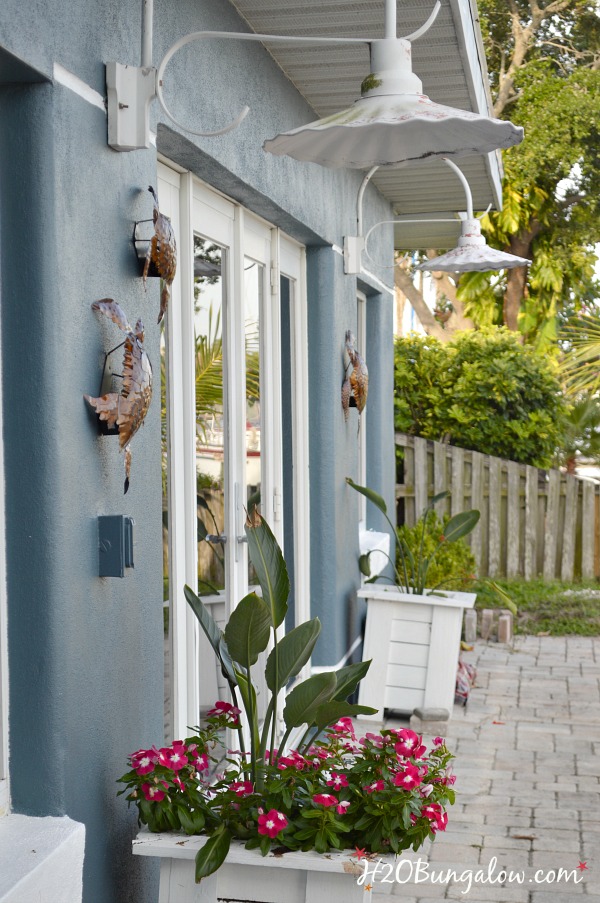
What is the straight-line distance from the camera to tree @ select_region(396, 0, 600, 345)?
13477 millimetres

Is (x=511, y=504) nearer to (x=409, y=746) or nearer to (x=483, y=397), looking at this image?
(x=483, y=397)

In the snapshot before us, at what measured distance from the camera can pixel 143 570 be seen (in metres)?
3.03

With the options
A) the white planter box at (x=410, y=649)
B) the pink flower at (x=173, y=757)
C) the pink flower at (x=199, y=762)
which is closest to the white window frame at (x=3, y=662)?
the pink flower at (x=173, y=757)

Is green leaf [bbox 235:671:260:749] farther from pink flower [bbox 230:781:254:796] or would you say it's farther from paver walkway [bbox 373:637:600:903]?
paver walkway [bbox 373:637:600:903]

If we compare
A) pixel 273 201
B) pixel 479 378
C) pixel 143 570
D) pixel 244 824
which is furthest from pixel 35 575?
pixel 479 378

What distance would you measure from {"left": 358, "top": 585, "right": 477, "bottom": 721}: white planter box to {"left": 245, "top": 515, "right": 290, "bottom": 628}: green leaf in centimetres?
317

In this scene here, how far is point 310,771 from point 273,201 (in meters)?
2.55

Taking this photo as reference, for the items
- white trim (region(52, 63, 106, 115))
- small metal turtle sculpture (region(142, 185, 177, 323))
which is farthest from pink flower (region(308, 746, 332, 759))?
white trim (region(52, 63, 106, 115))

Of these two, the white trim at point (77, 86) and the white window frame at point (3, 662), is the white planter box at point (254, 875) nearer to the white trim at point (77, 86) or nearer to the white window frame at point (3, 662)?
the white window frame at point (3, 662)

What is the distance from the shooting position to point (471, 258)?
16.5 feet

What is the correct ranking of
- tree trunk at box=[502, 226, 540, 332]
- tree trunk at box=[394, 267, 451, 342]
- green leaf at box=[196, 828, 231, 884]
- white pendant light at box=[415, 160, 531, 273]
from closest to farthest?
green leaf at box=[196, 828, 231, 884], white pendant light at box=[415, 160, 531, 273], tree trunk at box=[502, 226, 540, 332], tree trunk at box=[394, 267, 451, 342]

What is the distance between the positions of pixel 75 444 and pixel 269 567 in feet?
2.42

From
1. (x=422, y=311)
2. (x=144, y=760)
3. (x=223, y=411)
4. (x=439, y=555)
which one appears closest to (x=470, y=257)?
(x=223, y=411)

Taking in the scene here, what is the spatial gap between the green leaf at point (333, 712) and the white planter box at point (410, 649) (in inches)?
127
